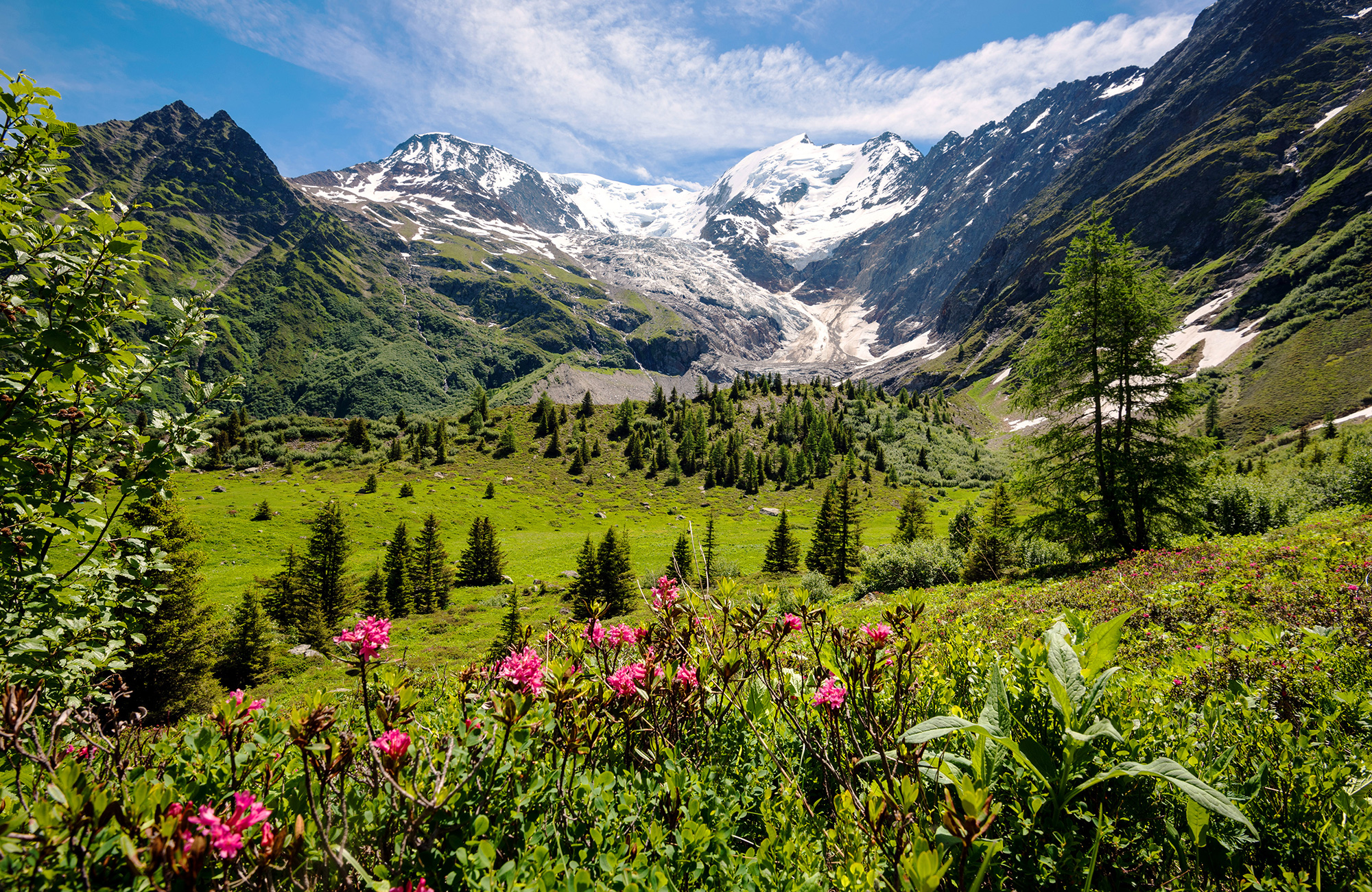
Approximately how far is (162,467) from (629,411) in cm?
11229

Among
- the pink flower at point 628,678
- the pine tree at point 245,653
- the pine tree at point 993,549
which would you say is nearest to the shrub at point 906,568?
the pine tree at point 993,549

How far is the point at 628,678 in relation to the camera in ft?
9.58

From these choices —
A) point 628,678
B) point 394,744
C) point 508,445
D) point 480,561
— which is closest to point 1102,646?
point 628,678

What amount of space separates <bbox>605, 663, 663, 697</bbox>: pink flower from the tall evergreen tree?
61.3 feet

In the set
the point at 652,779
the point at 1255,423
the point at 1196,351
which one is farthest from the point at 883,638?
the point at 1196,351

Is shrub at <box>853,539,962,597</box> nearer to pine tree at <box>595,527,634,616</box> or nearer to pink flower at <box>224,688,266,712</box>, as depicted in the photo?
pine tree at <box>595,527,634,616</box>

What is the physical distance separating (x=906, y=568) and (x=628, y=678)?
30.3m

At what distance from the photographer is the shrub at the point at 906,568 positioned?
28328 millimetres

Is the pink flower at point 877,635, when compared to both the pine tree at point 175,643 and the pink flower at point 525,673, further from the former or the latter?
the pine tree at point 175,643

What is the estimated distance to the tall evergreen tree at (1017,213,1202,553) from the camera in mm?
15672

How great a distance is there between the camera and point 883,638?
10.2 ft

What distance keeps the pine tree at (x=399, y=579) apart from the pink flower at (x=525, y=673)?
4108cm

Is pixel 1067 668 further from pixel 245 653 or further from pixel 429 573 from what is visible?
pixel 429 573

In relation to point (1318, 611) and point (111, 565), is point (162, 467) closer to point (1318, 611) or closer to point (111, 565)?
point (111, 565)
